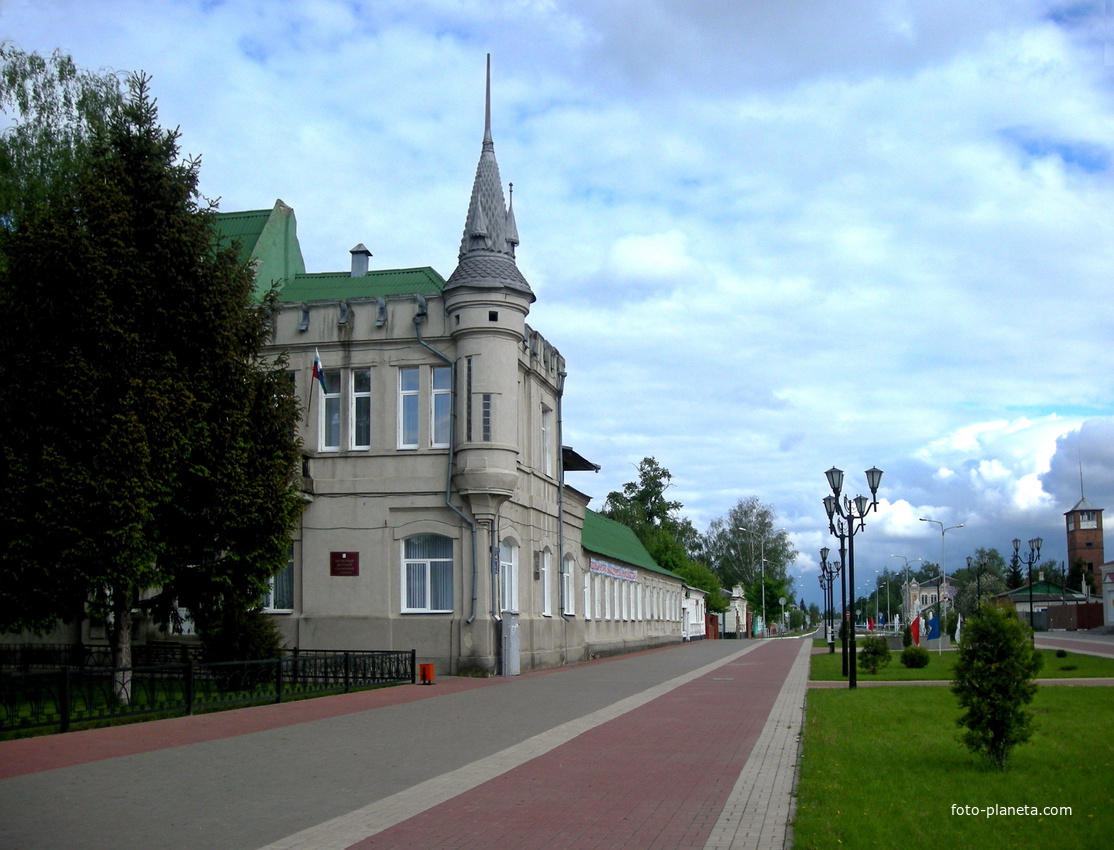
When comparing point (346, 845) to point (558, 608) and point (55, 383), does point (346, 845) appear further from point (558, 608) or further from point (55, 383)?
point (558, 608)

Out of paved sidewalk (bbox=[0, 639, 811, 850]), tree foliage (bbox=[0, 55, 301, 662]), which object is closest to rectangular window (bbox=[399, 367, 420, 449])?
tree foliage (bbox=[0, 55, 301, 662])

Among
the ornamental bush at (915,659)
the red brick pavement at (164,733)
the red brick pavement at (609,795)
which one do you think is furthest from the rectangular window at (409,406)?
the ornamental bush at (915,659)

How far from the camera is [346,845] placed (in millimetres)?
7660

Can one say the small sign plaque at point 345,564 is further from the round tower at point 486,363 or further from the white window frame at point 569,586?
the white window frame at point 569,586

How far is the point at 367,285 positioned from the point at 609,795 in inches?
932

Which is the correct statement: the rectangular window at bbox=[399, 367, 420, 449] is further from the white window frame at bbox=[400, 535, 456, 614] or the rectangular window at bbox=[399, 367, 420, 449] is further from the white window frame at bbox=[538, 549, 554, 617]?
the white window frame at bbox=[538, 549, 554, 617]

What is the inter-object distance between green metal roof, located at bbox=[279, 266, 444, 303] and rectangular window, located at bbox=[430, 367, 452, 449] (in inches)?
129

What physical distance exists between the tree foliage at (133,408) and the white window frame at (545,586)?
12448 millimetres

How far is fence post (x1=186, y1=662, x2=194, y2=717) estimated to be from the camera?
1617cm

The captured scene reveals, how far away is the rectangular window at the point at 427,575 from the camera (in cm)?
2698

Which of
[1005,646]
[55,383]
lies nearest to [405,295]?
[55,383]

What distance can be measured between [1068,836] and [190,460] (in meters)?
14.9

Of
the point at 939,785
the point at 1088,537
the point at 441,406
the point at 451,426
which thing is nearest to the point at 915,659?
the point at 451,426

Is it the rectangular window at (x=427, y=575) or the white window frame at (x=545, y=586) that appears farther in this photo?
the white window frame at (x=545, y=586)
